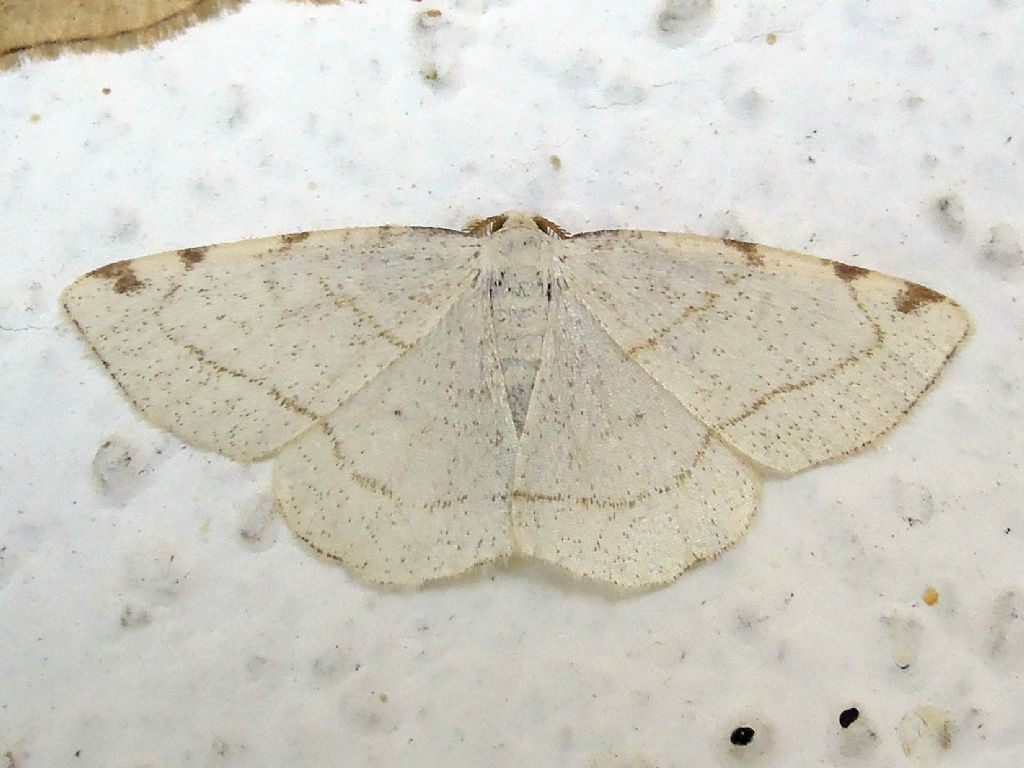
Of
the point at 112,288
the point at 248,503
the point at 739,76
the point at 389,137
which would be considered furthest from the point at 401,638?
the point at 739,76

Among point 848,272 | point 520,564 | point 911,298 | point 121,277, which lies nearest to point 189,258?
point 121,277

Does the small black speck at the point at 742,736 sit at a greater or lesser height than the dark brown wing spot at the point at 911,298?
lesser

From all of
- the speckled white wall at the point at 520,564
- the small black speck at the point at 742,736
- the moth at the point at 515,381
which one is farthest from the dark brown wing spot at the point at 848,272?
the small black speck at the point at 742,736

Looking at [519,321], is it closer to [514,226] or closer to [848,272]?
[514,226]

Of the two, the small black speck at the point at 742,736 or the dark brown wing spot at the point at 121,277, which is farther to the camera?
the small black speck at the point at 742,736

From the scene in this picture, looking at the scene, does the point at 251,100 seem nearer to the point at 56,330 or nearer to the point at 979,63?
the point at 56,330

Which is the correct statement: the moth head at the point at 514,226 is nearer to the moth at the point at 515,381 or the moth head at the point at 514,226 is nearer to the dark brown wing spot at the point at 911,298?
the moth at the point at 515,381
